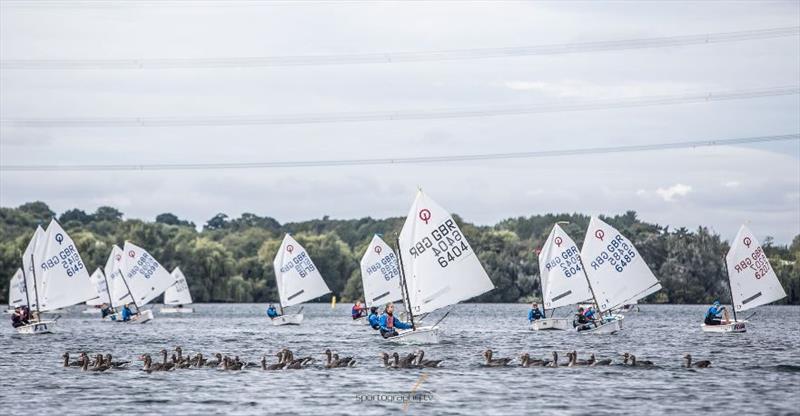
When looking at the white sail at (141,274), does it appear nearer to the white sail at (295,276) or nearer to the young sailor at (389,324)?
the white sail at (295,276)

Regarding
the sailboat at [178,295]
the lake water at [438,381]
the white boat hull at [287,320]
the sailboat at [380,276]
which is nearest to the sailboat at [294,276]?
the white boat hull at [287,320]

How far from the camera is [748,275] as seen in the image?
77.3 metres

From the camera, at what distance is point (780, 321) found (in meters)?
98.0

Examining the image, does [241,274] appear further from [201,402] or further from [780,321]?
[201,402]

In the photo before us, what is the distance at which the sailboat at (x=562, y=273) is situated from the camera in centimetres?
7894

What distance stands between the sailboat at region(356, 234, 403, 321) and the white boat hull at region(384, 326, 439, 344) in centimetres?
2986

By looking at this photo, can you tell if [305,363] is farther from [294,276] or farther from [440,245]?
[294,276]

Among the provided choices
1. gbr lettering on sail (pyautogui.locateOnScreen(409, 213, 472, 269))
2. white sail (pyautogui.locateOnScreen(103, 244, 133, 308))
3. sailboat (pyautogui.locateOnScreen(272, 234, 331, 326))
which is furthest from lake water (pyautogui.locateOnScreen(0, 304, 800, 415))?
white sail (pyautogui.locateOnScreen(103, 244, 133, 308))

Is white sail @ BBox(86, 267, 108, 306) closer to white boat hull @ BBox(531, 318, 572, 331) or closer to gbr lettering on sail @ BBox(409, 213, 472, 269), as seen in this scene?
white boat hull @ BBox(531, 318, 572, 331)

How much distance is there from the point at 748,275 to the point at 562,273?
10363 mm

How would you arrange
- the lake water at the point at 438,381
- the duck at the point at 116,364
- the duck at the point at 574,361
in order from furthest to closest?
the duck at the point at 574,361, the duck at the point at 116,364, the lake water at the point at 438,381

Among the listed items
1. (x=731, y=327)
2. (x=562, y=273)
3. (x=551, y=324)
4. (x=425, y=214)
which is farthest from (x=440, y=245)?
(x=562, y=273)

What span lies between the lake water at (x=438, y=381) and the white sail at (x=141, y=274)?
31673mm

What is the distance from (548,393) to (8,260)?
112616 mm
